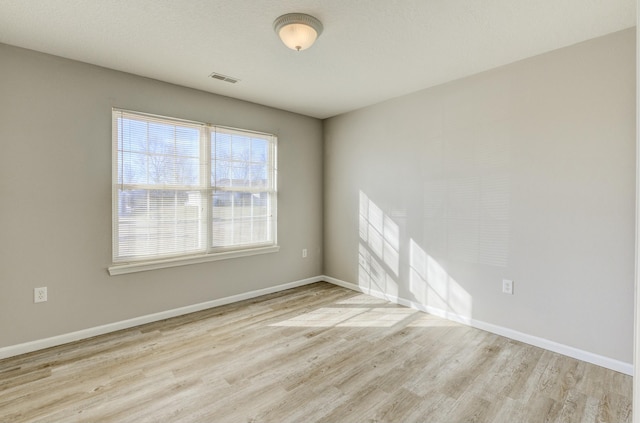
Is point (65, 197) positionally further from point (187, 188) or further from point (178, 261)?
point (178, 261)

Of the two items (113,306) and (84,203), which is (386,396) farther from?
(84,203)

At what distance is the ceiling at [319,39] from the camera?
1.97 metres

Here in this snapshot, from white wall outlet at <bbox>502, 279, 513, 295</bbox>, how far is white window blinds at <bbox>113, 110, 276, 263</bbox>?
2707mm

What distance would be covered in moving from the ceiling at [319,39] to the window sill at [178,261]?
187 centimetres

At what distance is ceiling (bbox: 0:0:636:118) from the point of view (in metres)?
1.97

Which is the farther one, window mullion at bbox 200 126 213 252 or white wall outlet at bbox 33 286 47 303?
window mullion at bbox 200 126 213 252

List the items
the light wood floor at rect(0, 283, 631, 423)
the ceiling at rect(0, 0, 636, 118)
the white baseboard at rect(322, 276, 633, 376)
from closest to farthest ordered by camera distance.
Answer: the light wood floor at rect(0, 283, 631, 423) < the ceiling at rect(0, 0, 636, 118) < the white baseboard at rect(322, 276, 633, 376)

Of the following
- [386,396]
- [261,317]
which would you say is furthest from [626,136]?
[261,317]

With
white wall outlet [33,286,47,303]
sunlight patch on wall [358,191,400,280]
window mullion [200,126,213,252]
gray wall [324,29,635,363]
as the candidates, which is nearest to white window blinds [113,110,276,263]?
window mullion [200,126,213,252]

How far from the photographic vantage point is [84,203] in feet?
9.04

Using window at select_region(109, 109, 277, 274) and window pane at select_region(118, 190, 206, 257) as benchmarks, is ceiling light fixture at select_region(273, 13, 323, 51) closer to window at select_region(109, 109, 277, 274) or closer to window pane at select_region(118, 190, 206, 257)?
window at select_region(109, 109, 277, 274)

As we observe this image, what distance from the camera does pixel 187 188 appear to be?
3.35 m

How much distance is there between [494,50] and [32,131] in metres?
3.87

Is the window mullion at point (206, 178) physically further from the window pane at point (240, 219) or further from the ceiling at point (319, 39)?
the ceiling at point (319, 39)
